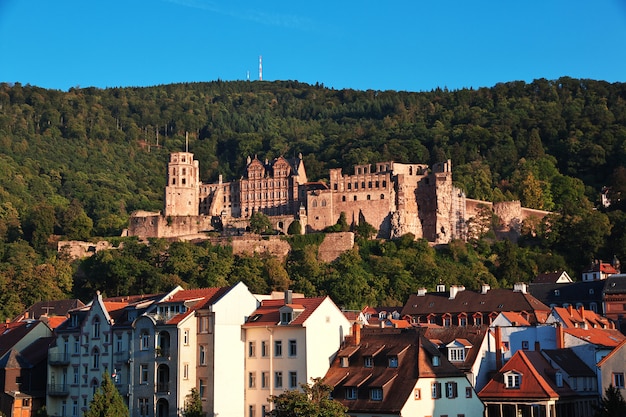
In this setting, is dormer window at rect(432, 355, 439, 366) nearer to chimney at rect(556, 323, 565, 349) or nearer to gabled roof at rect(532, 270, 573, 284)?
chimney at rect(556, 323, 565, 349)

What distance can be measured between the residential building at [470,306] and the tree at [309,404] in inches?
1087

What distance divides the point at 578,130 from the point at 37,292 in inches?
3166

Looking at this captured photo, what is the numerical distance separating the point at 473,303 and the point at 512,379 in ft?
90.8

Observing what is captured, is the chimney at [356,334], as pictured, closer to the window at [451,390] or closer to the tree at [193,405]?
the window at [451,390]

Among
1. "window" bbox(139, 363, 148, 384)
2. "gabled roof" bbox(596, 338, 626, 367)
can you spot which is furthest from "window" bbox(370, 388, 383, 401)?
"window" bbox(139, 363, 148, 384)

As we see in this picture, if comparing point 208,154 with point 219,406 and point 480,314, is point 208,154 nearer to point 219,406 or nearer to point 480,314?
point 480,314

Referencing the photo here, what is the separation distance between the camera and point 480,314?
75.2 m

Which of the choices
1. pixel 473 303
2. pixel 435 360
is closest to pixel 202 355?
pixel 435 360

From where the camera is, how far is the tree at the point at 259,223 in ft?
364

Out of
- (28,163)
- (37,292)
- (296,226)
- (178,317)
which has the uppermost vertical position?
(28,163)

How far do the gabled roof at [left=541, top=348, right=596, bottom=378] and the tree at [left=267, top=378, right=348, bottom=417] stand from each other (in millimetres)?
11865

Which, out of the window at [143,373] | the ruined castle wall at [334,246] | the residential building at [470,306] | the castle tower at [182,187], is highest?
the castle tower at [182,187]

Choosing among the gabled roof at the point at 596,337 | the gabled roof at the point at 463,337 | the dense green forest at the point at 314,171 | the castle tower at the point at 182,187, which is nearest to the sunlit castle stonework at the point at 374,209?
the dense green forest at the point at 314,171

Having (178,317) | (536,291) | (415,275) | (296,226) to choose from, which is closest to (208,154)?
(296,226)
